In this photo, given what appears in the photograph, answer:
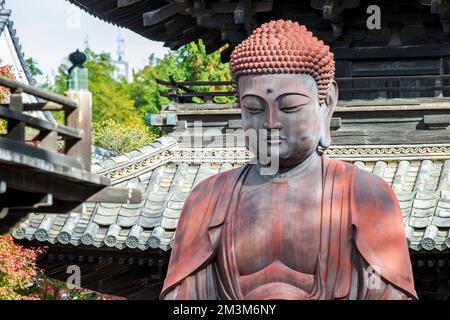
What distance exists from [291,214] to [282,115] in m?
0.68

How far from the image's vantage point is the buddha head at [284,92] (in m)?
10.3

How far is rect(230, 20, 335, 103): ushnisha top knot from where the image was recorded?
34.1 feet

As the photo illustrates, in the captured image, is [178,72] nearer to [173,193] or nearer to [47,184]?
[173,193]

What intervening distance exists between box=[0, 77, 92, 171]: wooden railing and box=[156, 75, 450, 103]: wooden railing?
5.22 m

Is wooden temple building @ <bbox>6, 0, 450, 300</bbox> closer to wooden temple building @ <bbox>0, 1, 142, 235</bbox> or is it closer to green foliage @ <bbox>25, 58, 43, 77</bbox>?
wooden temple building @ <bbox>0, 1, 142, 235</bbox>

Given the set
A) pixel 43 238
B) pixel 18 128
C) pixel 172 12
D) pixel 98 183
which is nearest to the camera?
pixel 18 128

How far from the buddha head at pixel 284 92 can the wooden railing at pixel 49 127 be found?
1145mm

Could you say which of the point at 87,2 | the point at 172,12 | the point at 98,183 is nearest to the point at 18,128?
the point at 98,183

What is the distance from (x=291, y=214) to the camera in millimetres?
10312

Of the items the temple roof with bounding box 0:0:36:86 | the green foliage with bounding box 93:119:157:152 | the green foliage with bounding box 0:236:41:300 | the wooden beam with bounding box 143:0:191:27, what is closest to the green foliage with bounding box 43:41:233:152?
the green foliage with bounding box 93:119:157:152

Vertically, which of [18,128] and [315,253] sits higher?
[18,128]
